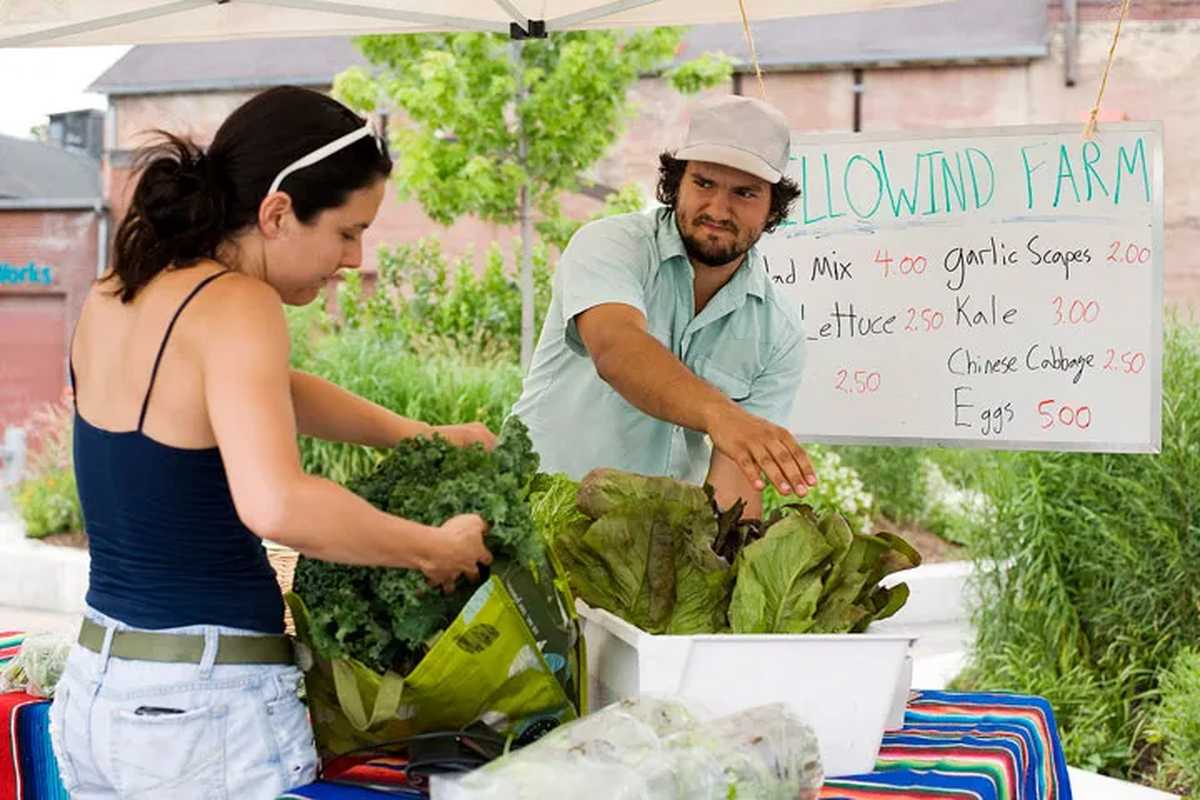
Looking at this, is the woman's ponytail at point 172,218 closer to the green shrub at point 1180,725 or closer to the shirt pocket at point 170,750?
the shirt pocket at point 170,750

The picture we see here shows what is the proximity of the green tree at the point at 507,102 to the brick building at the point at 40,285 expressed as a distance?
667 cm

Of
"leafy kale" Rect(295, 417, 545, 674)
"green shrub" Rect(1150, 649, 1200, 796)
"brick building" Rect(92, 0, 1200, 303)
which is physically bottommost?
"green shrub" Rect(1150, 649, 1200, 796)

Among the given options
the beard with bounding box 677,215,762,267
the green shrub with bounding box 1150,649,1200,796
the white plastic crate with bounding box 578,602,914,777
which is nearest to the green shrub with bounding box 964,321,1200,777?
the green shrub with bounding box 1150,649,1200,796

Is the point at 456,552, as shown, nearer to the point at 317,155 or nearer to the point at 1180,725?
the point at 317,155

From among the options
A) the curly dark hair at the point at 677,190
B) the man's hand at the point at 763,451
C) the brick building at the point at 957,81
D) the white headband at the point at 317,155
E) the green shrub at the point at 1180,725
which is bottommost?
the green shrub at the point at 1180,725

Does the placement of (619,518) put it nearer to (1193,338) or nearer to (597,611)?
(597,611)

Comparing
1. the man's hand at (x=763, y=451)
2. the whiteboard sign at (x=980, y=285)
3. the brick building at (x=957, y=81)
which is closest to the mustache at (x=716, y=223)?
the man's hand at (x=763, y=451)

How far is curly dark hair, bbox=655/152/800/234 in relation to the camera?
10.3 feet

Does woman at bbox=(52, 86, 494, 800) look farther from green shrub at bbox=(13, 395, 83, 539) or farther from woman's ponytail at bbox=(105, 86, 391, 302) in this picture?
green shrub at bbox=(13, 395, 83, 539)

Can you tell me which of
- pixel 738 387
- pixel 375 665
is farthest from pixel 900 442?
pixel 375 665

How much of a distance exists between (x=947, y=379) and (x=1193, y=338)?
2063mm

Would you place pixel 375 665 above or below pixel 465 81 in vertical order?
below

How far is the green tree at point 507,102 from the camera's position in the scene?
35.5ft

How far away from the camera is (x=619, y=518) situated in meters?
2.03
